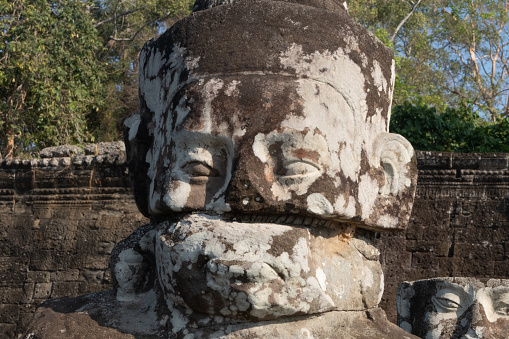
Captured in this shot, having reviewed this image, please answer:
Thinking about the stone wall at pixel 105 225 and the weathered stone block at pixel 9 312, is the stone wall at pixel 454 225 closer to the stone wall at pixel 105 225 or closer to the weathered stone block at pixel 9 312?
the stone wall at pixel 105 225

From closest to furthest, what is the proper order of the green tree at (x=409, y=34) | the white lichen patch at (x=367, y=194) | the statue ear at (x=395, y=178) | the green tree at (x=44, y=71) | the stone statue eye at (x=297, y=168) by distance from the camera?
the stone statue eye at (x=297, y=168) → the white lichen patch at (x=367, y=194) → the statue ear at (x=395, y=178) → the green tree at (x=44, y=71) → the green tree at (x=409, y=34)

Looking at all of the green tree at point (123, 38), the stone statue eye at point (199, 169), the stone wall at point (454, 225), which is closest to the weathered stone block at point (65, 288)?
the stone wall at point (454, 225)

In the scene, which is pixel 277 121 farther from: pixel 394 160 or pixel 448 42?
pixel 448 42

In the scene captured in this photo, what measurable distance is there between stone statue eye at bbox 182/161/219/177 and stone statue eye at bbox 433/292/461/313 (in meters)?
2.03

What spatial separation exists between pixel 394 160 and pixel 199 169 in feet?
2.52

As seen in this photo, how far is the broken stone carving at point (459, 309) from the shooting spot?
367cm

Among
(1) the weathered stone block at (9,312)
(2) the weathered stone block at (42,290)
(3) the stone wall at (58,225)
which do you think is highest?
(3) the stone wall at (58,225)

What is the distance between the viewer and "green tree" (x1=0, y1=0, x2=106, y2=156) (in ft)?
34.4

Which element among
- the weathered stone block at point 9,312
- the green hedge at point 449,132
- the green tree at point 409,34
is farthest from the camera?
the green tree at point 409,34

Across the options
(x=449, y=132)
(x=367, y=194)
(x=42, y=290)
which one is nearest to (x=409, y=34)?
(x=449, y=132)

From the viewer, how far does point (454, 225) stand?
22.0 ft

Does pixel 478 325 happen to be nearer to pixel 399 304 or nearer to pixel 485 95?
pixel 399 304

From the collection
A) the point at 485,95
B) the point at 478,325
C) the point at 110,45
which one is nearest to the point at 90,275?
the point at 478,325

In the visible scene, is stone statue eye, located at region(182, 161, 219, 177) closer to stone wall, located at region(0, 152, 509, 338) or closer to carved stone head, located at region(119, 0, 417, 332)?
carved stone head, located at region(119, 0, 417, 332)
